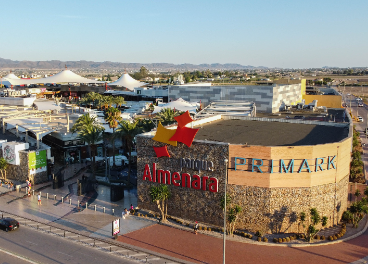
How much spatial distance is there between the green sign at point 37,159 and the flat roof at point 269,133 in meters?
19.7

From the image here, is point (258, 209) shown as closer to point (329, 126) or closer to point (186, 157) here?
point (186, 157)

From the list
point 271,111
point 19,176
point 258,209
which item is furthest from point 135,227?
point 271,111

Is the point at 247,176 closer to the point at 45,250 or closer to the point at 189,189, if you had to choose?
the point at 189,189

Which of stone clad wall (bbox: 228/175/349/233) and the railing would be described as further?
stone clad wall (bbox: 228/175/349/233)

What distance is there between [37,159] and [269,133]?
89.6ft

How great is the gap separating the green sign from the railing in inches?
414

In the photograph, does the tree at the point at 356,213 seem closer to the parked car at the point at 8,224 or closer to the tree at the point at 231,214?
the tree at the point at 231,214

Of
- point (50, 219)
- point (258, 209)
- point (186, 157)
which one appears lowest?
point (50, 219)

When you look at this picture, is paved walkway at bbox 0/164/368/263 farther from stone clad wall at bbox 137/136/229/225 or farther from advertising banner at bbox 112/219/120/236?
stone clad wall at bbox 137/136/229/225

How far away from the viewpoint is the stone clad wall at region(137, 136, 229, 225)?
29797mm

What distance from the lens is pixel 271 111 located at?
2601 inches

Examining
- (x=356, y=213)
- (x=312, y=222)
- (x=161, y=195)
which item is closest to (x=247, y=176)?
(x=312, y=222)

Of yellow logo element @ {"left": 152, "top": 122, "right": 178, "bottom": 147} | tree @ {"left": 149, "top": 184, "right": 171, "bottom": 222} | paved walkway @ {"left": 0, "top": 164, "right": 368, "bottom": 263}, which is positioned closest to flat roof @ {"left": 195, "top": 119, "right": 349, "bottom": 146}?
yellow logo element @ {"left": 152, "top": 122, "right": 178, "bottom": 147}

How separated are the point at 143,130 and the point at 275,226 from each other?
840 inches
